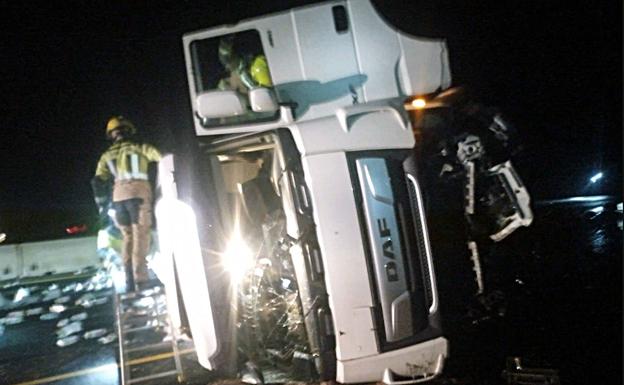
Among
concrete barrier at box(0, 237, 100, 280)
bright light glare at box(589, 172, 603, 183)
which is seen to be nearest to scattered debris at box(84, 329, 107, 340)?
concrete barrier at box(0, 237, 100, 280)

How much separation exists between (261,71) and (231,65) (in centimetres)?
39

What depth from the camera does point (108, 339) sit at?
5.55 metres

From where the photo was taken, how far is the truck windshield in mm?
4383

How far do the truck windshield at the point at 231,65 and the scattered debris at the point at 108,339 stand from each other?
2910 millimetres

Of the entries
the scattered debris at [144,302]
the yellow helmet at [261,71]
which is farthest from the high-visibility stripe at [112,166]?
the yellow helmet at [261,71]

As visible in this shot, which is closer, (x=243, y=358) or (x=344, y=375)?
(x=344, y=375)

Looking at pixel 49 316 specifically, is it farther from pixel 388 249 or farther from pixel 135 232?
pixel 388 249

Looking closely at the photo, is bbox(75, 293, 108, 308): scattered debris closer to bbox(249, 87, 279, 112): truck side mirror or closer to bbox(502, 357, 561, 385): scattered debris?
bbox(249, 87, 279, 112): truck side mirror

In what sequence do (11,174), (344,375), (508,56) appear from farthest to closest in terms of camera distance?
(11,174)
(508,56)
(344,375)

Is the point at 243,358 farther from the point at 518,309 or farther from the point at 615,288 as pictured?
the point at 615,288

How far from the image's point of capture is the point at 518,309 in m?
4.36

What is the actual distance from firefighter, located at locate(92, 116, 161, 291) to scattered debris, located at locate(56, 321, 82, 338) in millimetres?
721

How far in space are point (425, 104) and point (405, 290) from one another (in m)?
1.63

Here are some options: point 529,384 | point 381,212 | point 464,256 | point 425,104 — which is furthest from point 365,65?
point 529,384
